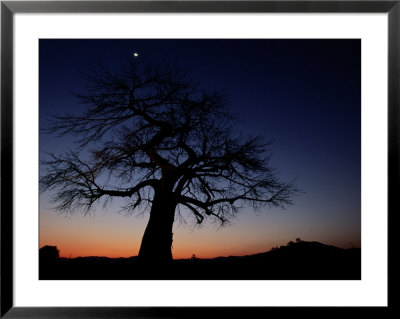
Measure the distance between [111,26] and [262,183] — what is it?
1.18m

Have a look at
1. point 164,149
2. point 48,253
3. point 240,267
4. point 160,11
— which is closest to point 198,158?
point 164,149

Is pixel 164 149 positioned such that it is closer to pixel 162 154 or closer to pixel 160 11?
pixel 162 154

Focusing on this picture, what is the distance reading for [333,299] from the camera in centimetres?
188

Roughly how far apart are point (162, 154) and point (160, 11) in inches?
29.2

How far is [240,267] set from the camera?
1.95 m

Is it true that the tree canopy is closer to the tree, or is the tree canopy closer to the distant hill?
the tree

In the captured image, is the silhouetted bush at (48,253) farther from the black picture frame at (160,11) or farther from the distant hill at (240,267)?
the black picture frame at (160,11)

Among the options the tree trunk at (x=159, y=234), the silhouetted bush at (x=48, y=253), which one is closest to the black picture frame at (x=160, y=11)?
the silhouetted bush at (x=48, y=253)

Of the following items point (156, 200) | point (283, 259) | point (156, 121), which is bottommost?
point (283, 259)

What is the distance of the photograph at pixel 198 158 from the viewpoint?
195cm

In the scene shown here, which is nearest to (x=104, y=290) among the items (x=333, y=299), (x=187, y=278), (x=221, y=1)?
(x=187, y=278)

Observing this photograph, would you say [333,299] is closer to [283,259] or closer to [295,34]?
[283,259]

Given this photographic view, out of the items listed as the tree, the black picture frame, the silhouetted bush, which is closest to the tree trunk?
the tree

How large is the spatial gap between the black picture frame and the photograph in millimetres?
170
